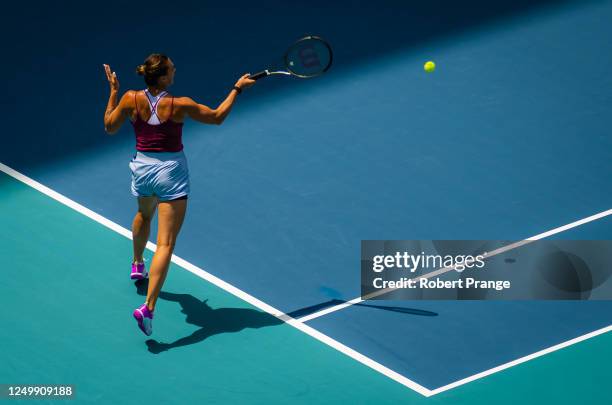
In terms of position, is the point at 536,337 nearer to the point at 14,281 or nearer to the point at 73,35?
the point at 14,281

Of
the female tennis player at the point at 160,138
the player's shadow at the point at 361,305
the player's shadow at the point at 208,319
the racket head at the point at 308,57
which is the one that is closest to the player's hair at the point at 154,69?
the female tennis player at the point at 160,138

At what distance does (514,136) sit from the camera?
1217 cm

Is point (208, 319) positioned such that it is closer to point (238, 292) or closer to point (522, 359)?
point (238, 292)

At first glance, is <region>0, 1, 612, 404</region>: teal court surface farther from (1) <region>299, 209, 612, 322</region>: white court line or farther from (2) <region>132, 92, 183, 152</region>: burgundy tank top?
(2) <region>132, 92, 183, 152</region>: burgundy tank top

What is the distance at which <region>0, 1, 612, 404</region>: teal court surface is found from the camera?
9359 millimetres

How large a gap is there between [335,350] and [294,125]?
3370 mm

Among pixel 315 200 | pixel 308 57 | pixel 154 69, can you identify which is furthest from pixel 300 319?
pixel 154 69

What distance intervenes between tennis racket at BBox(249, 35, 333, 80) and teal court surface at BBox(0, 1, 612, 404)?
155 cm

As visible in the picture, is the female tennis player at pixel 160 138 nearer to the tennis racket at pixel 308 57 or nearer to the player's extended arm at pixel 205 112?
the player's extended arm at pixel 205 112

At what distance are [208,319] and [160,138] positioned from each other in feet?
5.24

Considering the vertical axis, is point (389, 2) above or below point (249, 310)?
above

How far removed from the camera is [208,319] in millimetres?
9945

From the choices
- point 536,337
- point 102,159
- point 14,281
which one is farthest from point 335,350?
point 102,159

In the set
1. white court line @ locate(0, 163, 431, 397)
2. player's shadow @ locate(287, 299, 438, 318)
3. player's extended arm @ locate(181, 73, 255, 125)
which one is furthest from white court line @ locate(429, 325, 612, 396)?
player's extended arm @ locate(181, 73, 255, 125)
